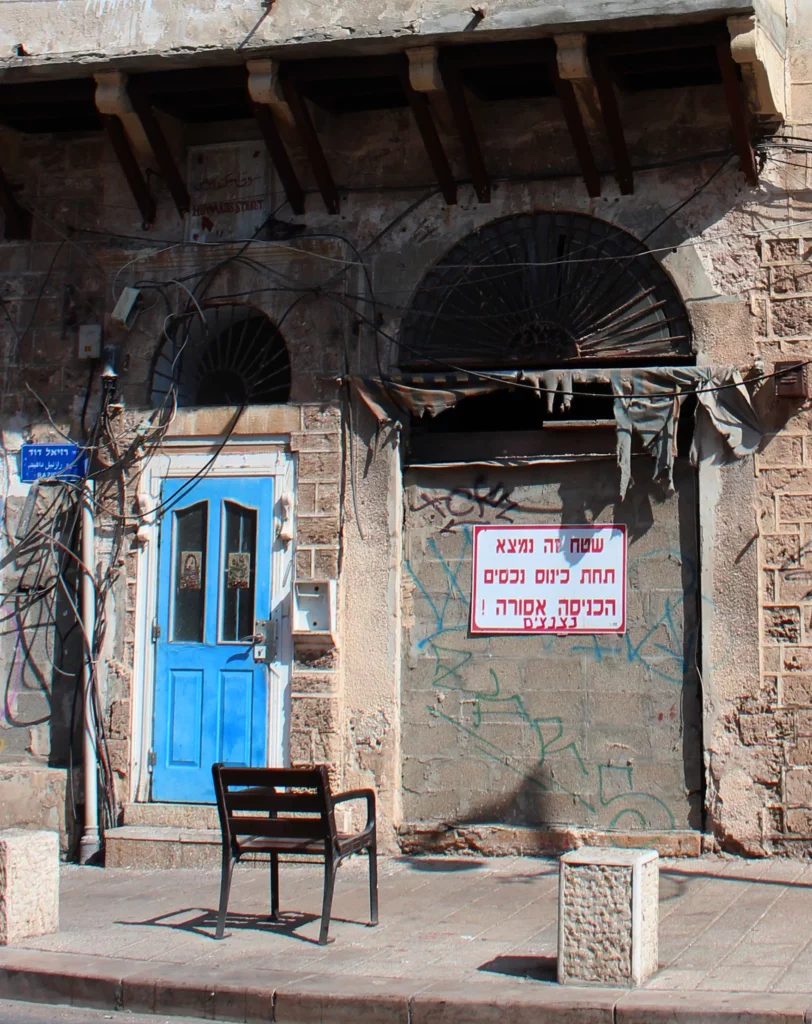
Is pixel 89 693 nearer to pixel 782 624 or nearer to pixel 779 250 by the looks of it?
pixel 782 624

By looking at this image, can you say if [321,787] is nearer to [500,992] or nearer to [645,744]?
[500,992]

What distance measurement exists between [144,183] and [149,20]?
1224 mm

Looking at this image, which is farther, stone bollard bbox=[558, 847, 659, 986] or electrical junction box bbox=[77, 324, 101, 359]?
electrical junction box bbox=[77, 324, 101, 359]

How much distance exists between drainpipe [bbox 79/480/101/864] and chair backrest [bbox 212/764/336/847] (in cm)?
287

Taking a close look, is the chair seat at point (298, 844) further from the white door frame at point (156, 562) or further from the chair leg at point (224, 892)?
the white door frame at point (156, 562)

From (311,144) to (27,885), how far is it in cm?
536

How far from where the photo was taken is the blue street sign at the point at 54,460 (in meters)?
10.2

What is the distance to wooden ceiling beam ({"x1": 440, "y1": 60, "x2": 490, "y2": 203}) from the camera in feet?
29.9

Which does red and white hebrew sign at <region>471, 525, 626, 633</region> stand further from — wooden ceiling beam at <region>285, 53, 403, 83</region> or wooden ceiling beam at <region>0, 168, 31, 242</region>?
wooden ceiling beam at <region>0, 168, 31, 242</region>

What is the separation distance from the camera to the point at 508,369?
9.49 metres

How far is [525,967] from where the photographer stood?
6.45 metres

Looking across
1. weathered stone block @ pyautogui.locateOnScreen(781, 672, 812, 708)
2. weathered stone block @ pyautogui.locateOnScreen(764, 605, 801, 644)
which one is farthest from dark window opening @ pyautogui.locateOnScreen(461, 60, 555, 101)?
weathered stone block @ pyautogui.locateOnScreen(781, 672, 812, 708)

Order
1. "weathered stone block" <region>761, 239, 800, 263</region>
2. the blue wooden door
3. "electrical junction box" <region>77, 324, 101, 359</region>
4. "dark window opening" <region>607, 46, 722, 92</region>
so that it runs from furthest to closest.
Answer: "electrical junction box" <region>77, 324, 101, 359</region> → the blue wooden door → "weathered stone block" <region>761, 239, 800, 263</region> → "dark window opening" <region>607, 46, 722, 92</region>

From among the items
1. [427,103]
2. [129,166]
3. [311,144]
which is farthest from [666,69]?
[129,166]
